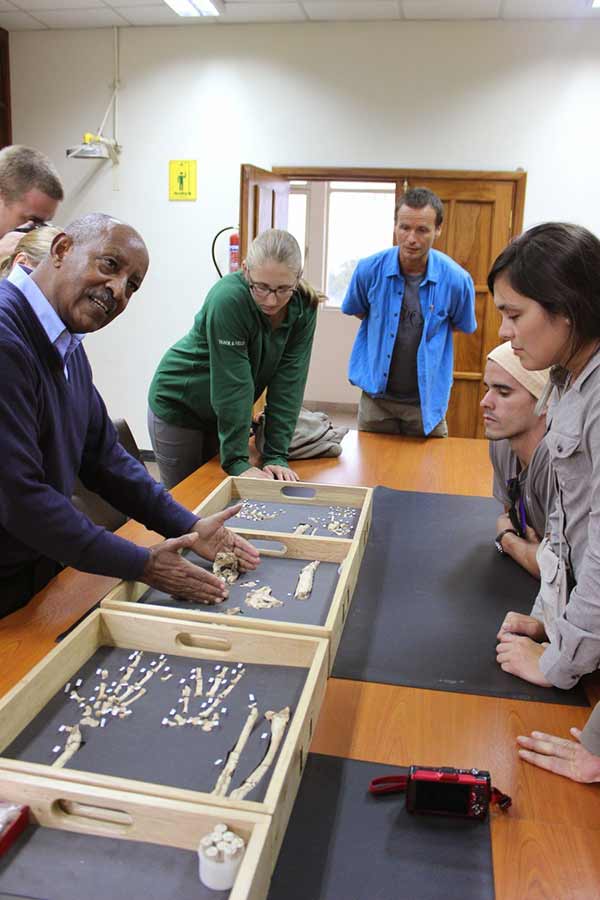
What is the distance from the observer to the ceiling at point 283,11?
14.3ft

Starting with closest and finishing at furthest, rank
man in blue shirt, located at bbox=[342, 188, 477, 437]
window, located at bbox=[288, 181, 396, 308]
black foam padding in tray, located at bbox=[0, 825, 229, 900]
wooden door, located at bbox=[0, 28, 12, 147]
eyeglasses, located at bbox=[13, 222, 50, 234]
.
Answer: black foam padding in tray, located at bbox=[0, 825, 229, 900], eyeglasses, located at bbox=[13, 222, 50, 234], man in blue shirt, located at bbox=[342, 188, 477, 437], wooden door, located at bbox=[0, 28, 12, 147], window, located at bbox=[288, 181, 396, 308]

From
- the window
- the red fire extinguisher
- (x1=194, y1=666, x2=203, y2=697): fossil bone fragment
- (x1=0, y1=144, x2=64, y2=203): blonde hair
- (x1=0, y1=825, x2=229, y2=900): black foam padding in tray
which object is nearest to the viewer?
(x1=0, y1=825, x2=229, y2=900): black foam padding in tray

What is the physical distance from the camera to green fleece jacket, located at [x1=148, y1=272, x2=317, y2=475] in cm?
231

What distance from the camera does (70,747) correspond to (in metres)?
1.04

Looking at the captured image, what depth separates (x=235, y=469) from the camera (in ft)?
7.75

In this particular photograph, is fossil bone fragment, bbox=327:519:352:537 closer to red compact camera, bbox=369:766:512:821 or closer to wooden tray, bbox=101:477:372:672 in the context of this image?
wooden tray, bbox=101:477:372:672

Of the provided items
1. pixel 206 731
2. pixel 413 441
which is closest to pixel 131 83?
pixel 413 441

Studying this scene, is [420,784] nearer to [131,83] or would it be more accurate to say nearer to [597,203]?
[597,203]

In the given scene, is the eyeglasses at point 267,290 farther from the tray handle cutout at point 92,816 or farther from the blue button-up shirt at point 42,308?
the tray handle cutout at point 92,816

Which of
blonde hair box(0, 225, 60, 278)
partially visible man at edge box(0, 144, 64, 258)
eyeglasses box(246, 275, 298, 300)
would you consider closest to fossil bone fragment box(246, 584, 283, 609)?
blonde hair box(0, 225, 60, 278)

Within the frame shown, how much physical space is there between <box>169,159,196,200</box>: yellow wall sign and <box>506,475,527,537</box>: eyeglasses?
3991mm

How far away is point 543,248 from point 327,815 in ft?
3.09

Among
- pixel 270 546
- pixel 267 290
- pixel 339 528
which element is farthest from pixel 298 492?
pixel 267 290

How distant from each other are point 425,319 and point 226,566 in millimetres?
1889
